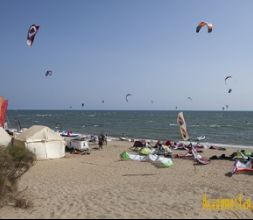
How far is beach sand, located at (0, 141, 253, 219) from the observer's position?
7.55 metres

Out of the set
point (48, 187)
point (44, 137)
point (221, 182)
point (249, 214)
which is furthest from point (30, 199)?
point (44, 137)

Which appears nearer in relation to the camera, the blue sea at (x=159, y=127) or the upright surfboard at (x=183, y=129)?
the upright surfboard at (x=183, y=129)

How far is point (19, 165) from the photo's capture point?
8.30 meters

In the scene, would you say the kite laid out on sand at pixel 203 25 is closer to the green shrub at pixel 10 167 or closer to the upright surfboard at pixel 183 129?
the upright surfboard at pixel 183 129

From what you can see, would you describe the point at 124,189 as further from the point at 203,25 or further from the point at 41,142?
the point at 203,25

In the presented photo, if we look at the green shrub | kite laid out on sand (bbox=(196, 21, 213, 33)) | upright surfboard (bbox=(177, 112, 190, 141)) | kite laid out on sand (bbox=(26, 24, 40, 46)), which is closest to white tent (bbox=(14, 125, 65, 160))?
kite laid out on sand (bbox=(26, 24, 40, 46))

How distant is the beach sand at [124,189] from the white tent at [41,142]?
66 cm

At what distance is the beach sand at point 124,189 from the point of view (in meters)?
7.55

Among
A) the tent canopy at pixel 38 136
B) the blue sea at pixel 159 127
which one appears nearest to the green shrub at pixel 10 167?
the tent canopy at pixel 38 136

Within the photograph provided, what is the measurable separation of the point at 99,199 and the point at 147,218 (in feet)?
6.76

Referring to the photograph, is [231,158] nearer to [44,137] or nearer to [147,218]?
[44,137]

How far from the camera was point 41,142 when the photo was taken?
1595cm

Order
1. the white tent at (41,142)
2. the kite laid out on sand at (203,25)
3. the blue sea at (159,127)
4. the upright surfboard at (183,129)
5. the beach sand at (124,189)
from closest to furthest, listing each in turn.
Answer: the beach sand at (124,189) < the upright surfboard at (183,129) < the white tent at (41,142) < the kite laid out on sand at (203,25) < the blue sea at (159,127)

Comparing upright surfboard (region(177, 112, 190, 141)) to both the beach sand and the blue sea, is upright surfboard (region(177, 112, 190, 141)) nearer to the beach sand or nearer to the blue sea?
the beach sand
